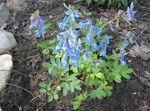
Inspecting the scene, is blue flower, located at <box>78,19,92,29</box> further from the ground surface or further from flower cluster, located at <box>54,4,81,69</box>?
the ground surface

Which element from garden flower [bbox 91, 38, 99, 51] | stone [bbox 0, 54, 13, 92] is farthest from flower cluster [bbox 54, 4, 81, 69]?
stone [bbox 0, 54, 13, 92]

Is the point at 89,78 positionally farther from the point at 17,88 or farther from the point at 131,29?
the point at 131,29

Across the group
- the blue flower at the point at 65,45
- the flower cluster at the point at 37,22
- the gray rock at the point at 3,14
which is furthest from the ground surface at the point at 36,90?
the blue flower at the point at 65,45

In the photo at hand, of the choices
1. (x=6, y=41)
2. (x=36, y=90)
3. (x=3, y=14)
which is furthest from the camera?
(x=3, y=14)

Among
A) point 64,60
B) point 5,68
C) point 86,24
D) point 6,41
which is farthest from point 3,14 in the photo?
point 64,60

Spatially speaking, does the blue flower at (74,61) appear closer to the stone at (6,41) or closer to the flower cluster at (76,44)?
the flower cluster at (76,44)

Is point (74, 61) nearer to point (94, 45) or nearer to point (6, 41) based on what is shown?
point (94, 45)
